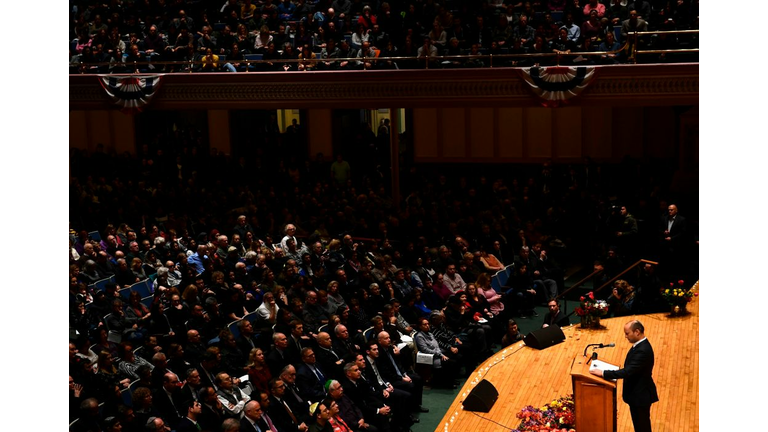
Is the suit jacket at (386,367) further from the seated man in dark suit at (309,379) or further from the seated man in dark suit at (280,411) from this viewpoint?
the seated man in dark suit at (280,411)

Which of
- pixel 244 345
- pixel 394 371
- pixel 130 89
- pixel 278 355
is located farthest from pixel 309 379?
pixel 130 89

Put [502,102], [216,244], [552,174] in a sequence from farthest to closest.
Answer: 1. [552,174]
2. [502,102]
3. [216,244]

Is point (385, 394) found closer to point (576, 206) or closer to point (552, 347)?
point (552, 347)

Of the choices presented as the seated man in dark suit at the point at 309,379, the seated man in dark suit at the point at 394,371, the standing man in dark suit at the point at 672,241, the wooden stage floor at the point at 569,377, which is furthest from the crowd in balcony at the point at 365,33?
the seated man in dark suit at the point at 309,379

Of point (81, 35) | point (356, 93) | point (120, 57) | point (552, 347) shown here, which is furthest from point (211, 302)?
point (81, 35)

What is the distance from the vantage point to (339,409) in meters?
9.75

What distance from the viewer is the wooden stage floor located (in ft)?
33.4

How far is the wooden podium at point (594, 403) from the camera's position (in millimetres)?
8805

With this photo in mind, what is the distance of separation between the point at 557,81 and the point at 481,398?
7.18 meters

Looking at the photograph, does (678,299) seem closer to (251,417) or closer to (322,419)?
(322,419)

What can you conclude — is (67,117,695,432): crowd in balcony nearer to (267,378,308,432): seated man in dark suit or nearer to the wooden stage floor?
(267,378,308,432): seated man in dark suit

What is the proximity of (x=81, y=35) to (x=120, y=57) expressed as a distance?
2.31 meters

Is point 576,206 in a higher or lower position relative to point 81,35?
lower

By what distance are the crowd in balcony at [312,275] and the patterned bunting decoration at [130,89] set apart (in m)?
1.66
